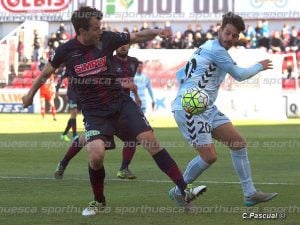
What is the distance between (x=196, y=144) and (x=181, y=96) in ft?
1.99

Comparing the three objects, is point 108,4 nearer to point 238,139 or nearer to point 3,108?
point 3,108

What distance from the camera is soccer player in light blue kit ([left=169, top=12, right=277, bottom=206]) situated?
10.2 metres

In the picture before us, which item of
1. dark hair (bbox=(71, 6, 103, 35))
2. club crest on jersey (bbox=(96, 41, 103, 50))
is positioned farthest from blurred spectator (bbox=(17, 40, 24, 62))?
dark hair (bbox=(71, 6, 103, 35))

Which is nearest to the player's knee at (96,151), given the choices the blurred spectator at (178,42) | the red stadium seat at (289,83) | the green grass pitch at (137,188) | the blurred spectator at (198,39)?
the green grass pitch at (137,188)

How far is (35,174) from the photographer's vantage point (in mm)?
14734

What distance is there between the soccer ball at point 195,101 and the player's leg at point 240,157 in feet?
1.23

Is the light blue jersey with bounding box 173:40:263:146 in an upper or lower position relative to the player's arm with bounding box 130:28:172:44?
lower

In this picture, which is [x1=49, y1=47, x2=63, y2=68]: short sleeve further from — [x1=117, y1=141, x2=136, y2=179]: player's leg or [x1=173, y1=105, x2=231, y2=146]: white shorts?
[x1=117, y1=141, x2=136, y2=179]: player's leg

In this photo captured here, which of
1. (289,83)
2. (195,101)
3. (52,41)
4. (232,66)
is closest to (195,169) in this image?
(195,101)

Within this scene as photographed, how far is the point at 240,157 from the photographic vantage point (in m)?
10.5

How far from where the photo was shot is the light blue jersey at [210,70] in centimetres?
1020

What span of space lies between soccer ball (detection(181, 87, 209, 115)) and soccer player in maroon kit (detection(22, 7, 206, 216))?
624 mm

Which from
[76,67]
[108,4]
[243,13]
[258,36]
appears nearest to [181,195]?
[76,67]

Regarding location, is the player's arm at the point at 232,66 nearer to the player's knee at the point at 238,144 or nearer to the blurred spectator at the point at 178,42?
the player's knee at the point at 238,144
